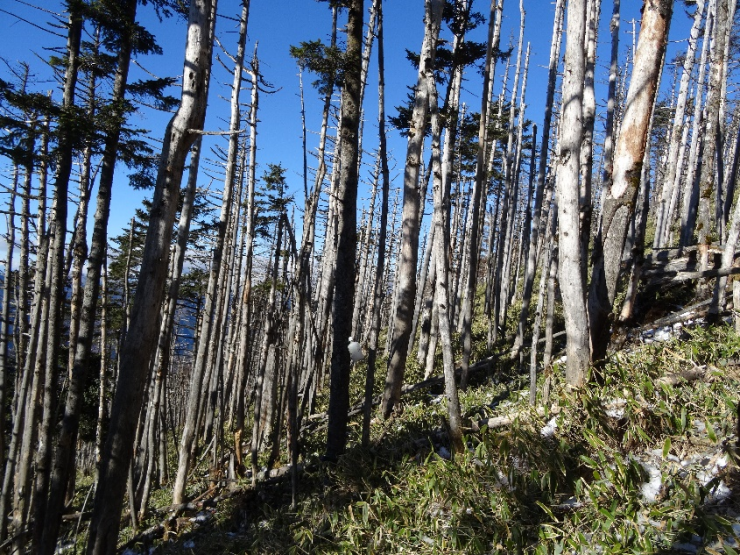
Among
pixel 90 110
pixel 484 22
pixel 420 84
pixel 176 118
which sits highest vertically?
pixel 484 22

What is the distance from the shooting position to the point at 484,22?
8.66 m

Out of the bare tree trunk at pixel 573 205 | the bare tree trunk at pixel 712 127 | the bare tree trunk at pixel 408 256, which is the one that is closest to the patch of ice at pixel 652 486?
the bare tree trunk at pixel 573 205

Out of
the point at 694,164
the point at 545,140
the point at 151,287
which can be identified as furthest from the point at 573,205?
the point at 694,164

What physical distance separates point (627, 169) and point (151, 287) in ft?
16.2

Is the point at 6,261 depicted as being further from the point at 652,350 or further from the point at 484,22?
the point at 652,350

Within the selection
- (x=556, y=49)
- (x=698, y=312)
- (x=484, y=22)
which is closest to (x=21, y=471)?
(x=698, y=312)

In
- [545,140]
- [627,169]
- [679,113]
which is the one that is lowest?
[627,169]

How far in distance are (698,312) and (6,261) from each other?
14.0 metres

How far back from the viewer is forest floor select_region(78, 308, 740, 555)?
2959 mm

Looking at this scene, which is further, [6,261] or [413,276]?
[6,261]

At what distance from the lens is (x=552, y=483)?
144 inches

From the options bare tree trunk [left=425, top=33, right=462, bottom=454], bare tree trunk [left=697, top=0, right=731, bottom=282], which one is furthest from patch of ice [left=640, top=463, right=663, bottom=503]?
bare tree trunk [left=697, top=0, right=731, bottom=282]

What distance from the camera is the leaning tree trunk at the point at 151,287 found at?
3.60 m

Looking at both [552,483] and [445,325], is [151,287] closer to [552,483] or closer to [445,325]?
[445,325]
